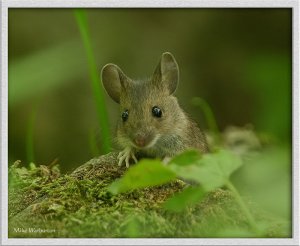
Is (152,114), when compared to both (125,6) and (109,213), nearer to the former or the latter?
(125,6)

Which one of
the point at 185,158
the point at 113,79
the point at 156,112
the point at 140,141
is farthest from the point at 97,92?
the point at 185,158

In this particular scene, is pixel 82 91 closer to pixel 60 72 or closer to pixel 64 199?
pixel 60 72

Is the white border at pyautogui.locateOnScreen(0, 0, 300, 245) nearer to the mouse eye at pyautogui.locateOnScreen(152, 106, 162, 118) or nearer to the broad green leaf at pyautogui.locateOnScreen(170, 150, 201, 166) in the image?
the mouse eye at pyautogui.locateOnScreen(152, 106, 162, 118)

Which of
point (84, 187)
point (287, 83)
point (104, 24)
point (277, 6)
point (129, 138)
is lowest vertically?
point (84, 187)

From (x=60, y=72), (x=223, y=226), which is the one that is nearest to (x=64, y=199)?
(x=223, y=226)

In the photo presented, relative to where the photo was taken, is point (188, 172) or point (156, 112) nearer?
point (188, 172)

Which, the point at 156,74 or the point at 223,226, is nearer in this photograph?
the point at 223,226
